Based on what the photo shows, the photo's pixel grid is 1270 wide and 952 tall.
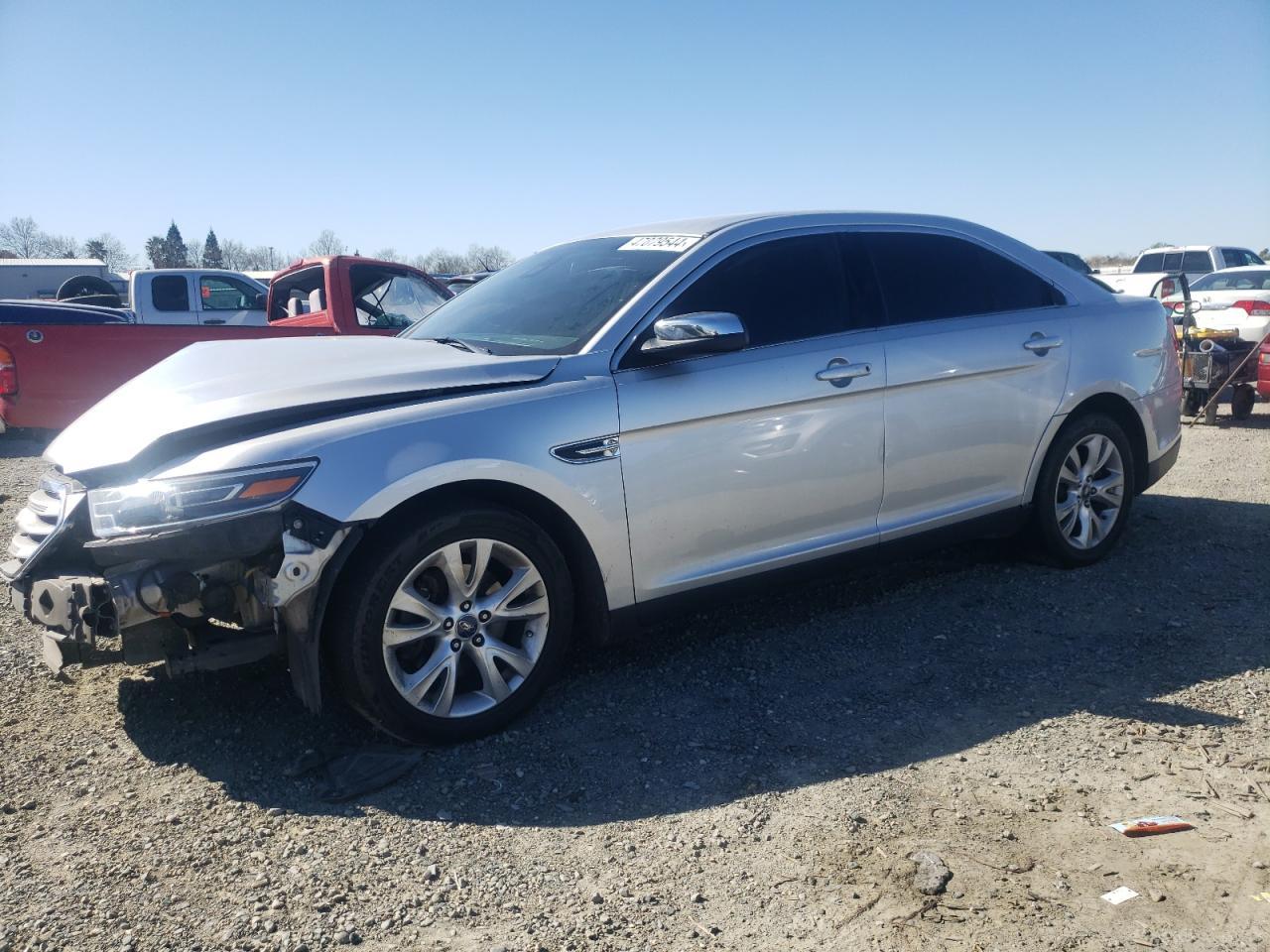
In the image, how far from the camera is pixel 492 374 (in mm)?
3605

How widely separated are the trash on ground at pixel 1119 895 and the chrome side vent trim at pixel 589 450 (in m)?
2.02

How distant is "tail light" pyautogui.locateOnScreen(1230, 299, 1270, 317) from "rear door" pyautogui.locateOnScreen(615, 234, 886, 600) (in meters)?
8.58

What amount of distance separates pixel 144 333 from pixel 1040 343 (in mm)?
7879

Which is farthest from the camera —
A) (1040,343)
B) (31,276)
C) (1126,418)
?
(31,276)

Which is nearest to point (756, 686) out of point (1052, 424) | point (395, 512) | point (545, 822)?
point (545, 822)

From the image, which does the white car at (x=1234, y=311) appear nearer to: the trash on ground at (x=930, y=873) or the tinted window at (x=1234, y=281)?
the tinted window at (x=1234, y=281)

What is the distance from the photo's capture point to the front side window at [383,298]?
9.20 meters

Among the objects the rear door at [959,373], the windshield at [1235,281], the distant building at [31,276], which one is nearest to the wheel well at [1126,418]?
the rear door at [959,373]

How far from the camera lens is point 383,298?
929 centimetres

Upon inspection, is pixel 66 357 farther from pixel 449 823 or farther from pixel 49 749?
pixel 449 823

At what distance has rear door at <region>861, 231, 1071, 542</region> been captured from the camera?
173 inches

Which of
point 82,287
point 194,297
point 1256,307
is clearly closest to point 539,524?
point 1256,307

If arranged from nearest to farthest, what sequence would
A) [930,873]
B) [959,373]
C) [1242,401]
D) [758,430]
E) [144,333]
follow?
[930,873] < [758,430] < [959,373] < [144,333] < [1242,401]

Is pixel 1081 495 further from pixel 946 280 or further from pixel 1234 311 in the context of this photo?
pixel 1234 311
